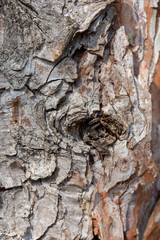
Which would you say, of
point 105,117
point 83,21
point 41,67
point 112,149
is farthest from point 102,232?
point 83,21

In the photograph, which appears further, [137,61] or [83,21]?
[137,61]

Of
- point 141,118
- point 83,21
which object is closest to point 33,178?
point 141,118

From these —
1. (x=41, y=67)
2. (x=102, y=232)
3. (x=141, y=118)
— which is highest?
(x=41, y=67)

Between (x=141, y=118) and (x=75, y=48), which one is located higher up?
(x=75, y=48)

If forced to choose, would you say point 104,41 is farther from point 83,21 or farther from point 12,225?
point 12,225
